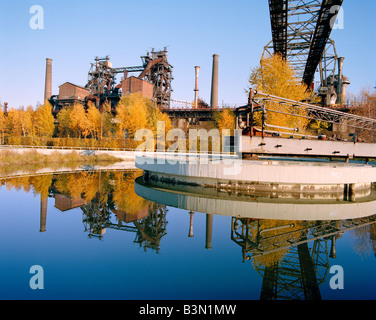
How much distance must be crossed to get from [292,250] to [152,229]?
3.60 metres

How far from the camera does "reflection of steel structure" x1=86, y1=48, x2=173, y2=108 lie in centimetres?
5044

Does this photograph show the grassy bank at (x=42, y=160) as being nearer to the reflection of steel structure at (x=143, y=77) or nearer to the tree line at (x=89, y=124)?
the tree line at (x=89, y=124)

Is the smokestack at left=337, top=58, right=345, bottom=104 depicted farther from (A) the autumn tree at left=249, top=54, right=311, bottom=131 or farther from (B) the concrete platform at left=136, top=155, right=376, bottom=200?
(B) the concrete platform at left=136, top=155, right=376, bottom=200

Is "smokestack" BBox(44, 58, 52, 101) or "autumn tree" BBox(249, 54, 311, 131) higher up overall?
"smokestack" BBox(44, 58, 52, 101)

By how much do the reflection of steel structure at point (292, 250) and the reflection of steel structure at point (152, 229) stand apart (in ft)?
6.41

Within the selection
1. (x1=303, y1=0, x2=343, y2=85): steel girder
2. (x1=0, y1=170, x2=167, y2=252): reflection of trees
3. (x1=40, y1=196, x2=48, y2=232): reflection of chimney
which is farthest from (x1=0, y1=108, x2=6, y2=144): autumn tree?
(x1=303, y1=0, x2=343, y2=85): steel girder

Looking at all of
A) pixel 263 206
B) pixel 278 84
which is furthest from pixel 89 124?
pixel 263 206

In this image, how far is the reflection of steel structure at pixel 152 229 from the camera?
19.3ft

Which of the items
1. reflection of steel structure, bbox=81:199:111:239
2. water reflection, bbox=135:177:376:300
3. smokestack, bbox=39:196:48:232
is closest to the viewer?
water reflection, bbox=135:177:376:300

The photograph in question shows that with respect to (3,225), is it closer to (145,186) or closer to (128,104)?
(145,186)

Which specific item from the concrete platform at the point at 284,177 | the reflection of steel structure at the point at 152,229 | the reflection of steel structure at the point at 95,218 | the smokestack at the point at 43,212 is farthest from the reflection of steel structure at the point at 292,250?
the smokestack at the point at 43,212

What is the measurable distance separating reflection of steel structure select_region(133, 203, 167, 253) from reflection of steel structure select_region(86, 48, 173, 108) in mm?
42783

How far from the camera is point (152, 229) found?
22.2 ft
